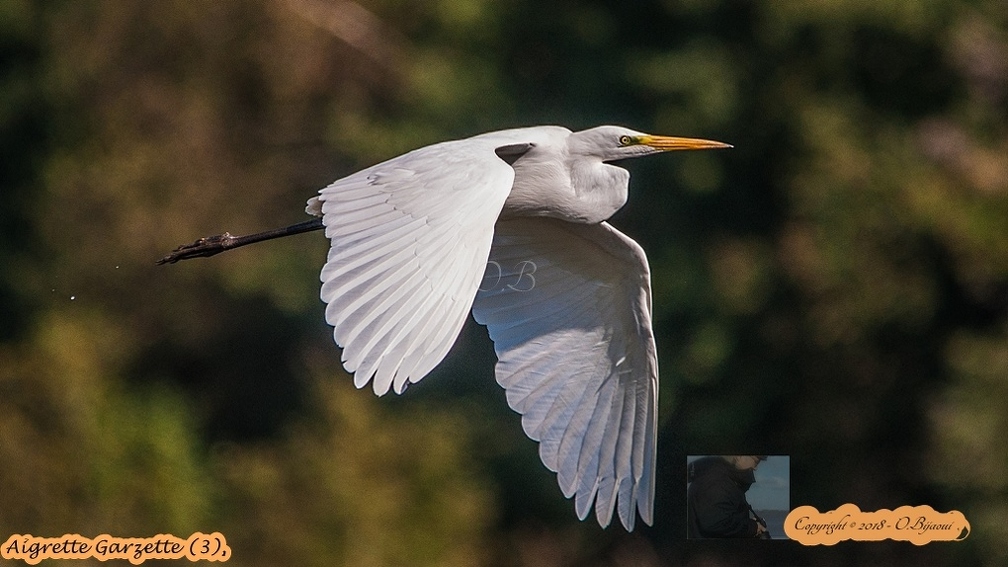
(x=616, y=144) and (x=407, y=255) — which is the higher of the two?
(x=407, y=255)

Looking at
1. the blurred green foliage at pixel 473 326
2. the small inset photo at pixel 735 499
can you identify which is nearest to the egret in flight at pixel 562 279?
the small inset photo at pixel 735 499

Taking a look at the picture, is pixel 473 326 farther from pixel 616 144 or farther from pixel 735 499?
pixel 616 144

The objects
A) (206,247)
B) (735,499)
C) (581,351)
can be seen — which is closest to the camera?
(581,351)

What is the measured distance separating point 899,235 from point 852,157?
0.39m

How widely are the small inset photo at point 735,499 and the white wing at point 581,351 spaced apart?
81.7 inches

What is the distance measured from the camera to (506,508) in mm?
7258

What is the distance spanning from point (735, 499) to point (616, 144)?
2.40 meters

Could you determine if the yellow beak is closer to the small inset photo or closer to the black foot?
the black foot

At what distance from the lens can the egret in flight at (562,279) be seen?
314 cm

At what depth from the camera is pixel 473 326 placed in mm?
6922

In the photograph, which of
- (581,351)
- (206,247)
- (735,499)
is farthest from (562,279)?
(735,499)

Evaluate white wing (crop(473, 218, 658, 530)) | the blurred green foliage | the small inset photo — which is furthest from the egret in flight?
the blurred green foliage

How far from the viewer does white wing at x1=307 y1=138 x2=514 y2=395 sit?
8.85ft

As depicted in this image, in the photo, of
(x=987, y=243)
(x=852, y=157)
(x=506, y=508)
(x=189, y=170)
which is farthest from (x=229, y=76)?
(x=987, y=243)
